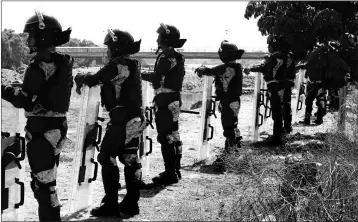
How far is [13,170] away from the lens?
5.00 meters

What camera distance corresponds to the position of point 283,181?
534 centimetres

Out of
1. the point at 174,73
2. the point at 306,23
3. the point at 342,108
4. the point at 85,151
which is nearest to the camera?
the point at 85,151

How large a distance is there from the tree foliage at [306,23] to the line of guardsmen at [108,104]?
4.14 m

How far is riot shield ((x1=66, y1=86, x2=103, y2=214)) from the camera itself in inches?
235

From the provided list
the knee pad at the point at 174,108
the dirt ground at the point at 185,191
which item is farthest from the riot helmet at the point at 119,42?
the knee pad at the point at 174,108

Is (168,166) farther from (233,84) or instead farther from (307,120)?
(307,120)

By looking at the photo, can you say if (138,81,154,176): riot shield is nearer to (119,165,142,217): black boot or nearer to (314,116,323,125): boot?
(119,165,142,217): black boot

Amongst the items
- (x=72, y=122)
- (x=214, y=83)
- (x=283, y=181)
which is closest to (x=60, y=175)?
(x=214, y=83)

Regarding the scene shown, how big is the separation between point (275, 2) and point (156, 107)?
5452 mm

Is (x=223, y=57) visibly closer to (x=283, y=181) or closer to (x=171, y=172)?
(x=171, y=172)

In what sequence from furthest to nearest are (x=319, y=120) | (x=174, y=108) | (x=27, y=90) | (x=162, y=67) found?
(x=319, y=120), (x=174, y=108), (x=162, y=67), (x=27, y=90)

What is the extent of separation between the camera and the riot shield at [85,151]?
5.97 meters

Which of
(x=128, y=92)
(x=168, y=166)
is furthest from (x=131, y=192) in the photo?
(x=168, y=166)

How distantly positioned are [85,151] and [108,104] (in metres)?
0.66
